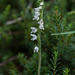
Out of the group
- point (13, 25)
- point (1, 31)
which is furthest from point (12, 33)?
point (1, 31)

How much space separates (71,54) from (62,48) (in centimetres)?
13

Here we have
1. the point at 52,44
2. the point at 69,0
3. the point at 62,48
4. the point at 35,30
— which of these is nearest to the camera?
the point at 35,30

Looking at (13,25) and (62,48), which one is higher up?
(13,25)

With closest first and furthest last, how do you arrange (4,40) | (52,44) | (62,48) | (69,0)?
(62,48) → (52,44) → (4,40) → (69,0)

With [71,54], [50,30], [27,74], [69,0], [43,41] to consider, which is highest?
[69,0]

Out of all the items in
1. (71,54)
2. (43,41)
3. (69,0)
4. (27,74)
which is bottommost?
(27,74)

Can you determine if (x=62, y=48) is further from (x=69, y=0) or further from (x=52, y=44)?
(x=69, y=0)

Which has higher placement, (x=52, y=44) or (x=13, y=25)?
(x=13, y=25)

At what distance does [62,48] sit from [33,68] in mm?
311

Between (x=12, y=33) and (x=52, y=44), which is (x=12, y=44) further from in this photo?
(x=52, y=44)

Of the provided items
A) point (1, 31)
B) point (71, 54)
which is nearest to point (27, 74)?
point (71, 54)

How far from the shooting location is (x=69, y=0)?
7.77 feet

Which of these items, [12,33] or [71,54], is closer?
[71,54]

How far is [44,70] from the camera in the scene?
3.97 feet
